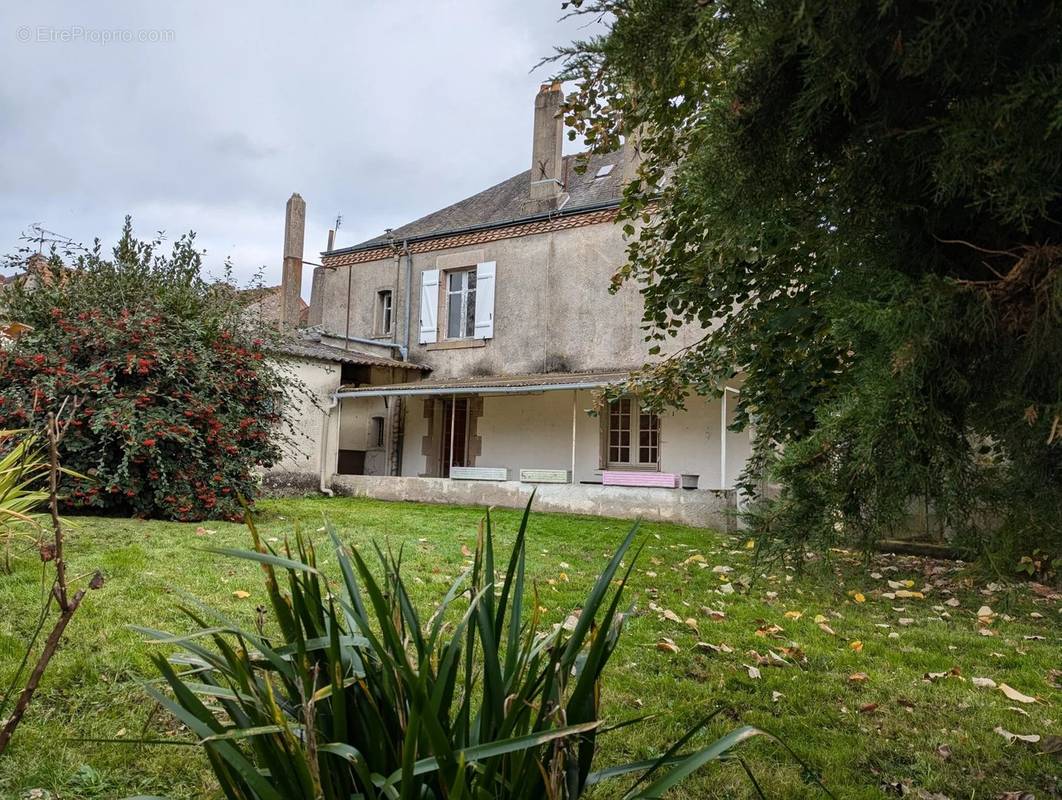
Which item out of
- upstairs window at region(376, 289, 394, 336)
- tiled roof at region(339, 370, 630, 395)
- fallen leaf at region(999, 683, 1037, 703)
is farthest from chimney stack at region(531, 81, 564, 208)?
fallen leaf at region(999, 683, 1037, 703)

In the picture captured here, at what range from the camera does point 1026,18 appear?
135 centimetres

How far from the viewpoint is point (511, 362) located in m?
14.8

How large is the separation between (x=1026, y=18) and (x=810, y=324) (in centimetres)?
217

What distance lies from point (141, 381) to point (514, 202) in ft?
33.8

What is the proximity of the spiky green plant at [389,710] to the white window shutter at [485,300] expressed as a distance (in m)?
13.7

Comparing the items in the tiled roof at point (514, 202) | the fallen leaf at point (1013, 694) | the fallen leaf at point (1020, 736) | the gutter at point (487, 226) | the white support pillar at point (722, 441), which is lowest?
the fallen leaf at point (1020, 736)

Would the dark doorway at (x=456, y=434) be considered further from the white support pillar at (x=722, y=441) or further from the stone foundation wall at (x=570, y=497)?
the white support pillar at (x=722, y=441)

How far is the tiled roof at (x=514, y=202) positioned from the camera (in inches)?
567

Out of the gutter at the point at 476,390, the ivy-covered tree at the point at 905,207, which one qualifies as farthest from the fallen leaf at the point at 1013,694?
the gutter at the point at 476,390

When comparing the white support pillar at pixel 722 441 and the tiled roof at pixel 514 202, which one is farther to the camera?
the tiled roof at pixel 514 202

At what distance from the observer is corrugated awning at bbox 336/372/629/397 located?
39.2 feet

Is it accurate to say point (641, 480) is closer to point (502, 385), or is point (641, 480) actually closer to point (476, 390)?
point (502, 385)

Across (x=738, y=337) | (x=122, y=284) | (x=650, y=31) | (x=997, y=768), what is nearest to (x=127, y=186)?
(x=122, y=284)

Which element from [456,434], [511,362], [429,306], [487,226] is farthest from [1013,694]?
[429,306]
